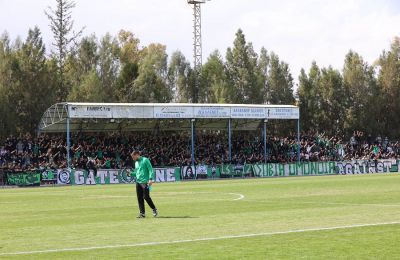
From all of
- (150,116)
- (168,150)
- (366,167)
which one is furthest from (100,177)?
(366,167)

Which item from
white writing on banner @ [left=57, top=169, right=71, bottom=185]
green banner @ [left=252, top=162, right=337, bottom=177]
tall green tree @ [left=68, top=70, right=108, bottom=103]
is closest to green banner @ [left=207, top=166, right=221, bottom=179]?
green banner @ [left=252, top=162, right=337, bottom=177]

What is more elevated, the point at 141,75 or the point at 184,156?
the point at 141,75

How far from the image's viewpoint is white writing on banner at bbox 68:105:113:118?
5828 centimetres

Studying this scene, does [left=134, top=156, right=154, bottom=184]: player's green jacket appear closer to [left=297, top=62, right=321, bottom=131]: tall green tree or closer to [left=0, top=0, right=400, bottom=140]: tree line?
[left=0, top=0, right=400, bottom=140]: tree line

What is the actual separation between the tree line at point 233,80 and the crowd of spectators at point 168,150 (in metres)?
8.51

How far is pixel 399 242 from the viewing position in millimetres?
15250

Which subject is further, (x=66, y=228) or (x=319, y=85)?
(x=319, y=85)

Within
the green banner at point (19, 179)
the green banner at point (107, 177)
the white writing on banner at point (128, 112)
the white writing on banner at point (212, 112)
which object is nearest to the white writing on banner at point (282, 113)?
the white writing on banner at point (212, 112)

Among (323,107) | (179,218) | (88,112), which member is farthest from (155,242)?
(323,107)

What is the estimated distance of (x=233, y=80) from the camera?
92000mm

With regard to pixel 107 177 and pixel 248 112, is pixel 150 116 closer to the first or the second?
pixel 107 177

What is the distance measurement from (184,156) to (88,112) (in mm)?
9946

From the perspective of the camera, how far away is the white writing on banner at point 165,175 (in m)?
57.4

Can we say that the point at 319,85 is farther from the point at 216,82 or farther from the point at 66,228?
the point at 66,228
